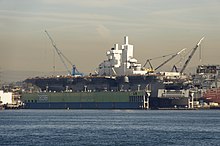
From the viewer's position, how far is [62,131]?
88688 millimetres

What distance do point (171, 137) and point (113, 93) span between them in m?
117

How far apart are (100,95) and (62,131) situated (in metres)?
111

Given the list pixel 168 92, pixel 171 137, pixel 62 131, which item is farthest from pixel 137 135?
pixel 168 92

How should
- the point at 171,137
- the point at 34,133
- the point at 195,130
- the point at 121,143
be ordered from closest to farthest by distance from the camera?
the point at 121,143
the point at 171,137
the point at 34,133
the point at 195,130

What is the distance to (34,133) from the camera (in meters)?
85.1

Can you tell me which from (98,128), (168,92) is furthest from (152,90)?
(98,128)

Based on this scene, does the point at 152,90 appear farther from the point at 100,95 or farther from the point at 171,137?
the point at 171,137

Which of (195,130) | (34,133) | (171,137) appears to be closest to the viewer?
(171,137)

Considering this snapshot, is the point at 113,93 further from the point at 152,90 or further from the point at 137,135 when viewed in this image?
the point at 137,135

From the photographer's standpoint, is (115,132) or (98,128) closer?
(115,132)

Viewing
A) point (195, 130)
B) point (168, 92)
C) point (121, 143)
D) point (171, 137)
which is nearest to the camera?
point (121, 143)

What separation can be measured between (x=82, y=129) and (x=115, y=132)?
6923 millimetres

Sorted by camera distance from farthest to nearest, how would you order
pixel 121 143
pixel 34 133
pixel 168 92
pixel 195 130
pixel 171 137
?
pixel 168 92 < pixel 195 130 < pixel 34 133 < pixel 171 137 < pixel 121 143

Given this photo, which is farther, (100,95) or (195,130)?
(100,95)
